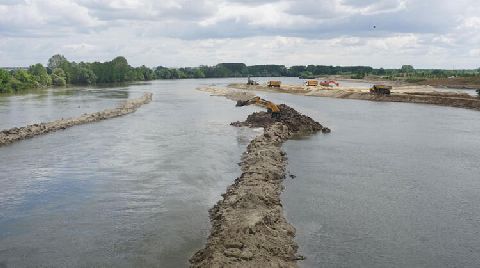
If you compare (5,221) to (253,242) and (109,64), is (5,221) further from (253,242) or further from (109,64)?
(109,64)

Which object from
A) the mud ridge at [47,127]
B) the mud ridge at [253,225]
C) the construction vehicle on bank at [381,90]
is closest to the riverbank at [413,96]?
the construction vehicle on bank at [381,90]

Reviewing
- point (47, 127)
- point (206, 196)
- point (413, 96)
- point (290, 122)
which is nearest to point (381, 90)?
point (413, 96)

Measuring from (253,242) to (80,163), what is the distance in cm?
1799

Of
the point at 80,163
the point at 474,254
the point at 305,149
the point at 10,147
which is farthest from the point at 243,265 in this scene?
the point at 10,147

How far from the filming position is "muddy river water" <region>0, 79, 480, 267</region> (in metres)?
15.7

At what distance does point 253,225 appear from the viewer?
1623cm

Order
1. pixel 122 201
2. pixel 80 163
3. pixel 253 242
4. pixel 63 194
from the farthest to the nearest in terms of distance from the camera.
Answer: pixel 80 163
pixel 63 194
pixel 122 201
pixel 253 242

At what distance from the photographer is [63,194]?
74.1 ft

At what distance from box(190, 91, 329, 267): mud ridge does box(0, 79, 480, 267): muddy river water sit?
645 mm

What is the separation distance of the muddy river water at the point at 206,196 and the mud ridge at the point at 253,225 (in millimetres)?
645

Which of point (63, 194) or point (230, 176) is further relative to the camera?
point (230, 176)

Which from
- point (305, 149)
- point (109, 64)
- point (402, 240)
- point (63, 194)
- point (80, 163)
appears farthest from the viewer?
point (109, 64)

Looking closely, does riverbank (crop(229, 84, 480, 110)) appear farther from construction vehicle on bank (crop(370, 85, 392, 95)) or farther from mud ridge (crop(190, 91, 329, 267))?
mud ridge (crop(190, 91, 329, 267))

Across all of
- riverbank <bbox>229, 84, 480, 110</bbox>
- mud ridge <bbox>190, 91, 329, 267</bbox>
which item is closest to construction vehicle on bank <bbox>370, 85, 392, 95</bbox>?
riverbank <bbox>229, 84, 480, 110</bbox>
